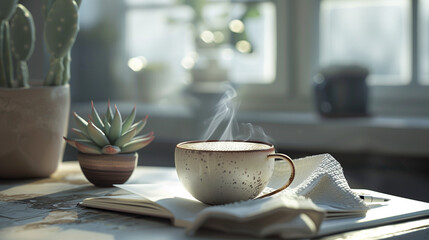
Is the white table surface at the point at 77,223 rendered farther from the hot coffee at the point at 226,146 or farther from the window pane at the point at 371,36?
the window pane at the point at 371,36

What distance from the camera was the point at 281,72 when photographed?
2.77 meters

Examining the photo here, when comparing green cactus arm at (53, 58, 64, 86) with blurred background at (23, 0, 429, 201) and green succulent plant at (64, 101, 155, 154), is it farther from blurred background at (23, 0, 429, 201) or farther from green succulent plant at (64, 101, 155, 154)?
blurred background at (23, 0, 429, 201)

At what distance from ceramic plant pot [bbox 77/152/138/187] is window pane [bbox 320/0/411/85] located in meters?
1.71

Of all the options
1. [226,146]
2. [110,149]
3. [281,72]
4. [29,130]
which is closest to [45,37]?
[29,130]

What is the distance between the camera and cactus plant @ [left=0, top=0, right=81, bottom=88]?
1.07 meters

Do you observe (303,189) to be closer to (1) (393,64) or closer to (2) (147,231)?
(2) (147,231)

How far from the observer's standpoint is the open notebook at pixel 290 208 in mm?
649

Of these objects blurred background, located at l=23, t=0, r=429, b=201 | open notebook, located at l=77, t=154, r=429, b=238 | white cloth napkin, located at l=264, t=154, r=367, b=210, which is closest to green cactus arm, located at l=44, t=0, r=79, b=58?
open notebook, located at l=77, t=154, r=429, b=238

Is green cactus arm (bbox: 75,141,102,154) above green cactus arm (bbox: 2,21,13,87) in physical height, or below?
below

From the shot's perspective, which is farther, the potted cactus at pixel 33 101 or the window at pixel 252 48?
the window at pixel 252 48

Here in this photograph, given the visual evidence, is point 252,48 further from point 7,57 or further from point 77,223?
point 77,223

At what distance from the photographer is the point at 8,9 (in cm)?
110

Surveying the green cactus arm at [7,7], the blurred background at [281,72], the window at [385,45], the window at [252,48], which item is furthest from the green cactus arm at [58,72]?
the window at [385,45]

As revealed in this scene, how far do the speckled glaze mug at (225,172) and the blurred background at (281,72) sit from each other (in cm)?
130
